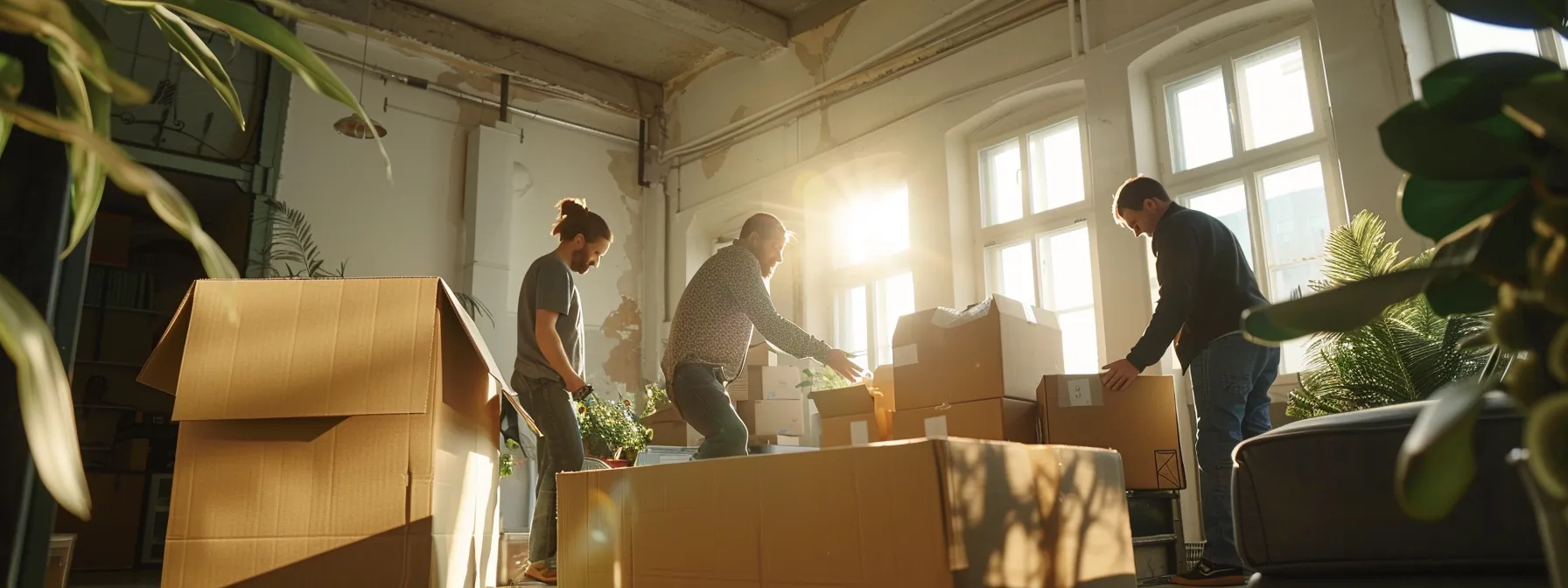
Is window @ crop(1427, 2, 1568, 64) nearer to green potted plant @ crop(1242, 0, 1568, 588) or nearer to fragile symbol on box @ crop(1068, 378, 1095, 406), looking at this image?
fragile symbol on box @ crop(1068, 378, 1095, 406)

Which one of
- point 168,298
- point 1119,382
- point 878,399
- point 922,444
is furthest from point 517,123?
point 922,444

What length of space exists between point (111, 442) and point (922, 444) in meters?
6.08

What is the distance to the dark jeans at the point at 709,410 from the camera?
268cm

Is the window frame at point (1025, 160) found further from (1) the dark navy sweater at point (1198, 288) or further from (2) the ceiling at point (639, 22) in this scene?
(1) the dark navy sweater at point (1198, 288)

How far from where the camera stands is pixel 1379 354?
273 cm

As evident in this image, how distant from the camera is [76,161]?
15.6 inches

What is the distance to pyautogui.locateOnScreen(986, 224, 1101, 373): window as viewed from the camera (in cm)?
452

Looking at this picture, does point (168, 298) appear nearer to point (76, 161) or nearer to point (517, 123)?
point (517, 123)

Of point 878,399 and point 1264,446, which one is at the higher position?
point 878,399

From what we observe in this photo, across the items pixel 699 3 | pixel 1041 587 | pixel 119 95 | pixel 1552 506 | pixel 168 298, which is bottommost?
pixel 1041 587

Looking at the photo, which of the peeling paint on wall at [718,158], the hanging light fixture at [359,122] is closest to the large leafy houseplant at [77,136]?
the hanging light fixture at [359,122]

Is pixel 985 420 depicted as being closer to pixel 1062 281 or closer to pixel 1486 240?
pixel 1062 281

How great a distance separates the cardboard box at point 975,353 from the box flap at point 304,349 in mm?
1999

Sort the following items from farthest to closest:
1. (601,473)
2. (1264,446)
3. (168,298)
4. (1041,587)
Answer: (168,298)
(601,473)
(1041,587)
(1264,446)
